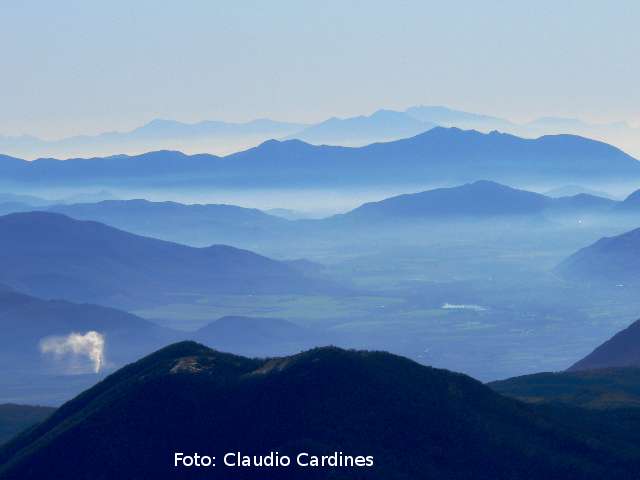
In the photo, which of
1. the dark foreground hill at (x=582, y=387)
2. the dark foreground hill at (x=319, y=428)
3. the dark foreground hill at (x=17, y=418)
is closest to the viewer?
the dark foreground hill at (x=319, y=428)

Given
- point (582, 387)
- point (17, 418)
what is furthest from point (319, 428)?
point (17, 418)

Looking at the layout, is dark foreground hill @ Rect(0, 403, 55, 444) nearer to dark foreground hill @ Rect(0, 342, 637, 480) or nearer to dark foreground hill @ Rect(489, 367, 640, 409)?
dark foreground hill @ Rect(0, 342, 637, 480)

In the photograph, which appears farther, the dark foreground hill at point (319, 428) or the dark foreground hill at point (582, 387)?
the dark foreground hill at point (582, 387)

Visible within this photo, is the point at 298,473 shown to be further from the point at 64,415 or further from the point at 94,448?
the point at 64,415

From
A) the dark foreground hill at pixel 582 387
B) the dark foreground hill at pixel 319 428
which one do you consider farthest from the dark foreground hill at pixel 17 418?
the dark foreground hill at pixel 582 387

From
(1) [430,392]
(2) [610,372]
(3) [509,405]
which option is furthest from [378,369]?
(2) [610,372]

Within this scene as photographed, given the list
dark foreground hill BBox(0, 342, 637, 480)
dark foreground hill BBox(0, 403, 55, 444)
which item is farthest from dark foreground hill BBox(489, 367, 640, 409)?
dark foreground hill BBox(0, 403, 55, 444)

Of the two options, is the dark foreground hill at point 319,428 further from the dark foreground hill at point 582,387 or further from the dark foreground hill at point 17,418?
the dark foreground hill at point 17,418
